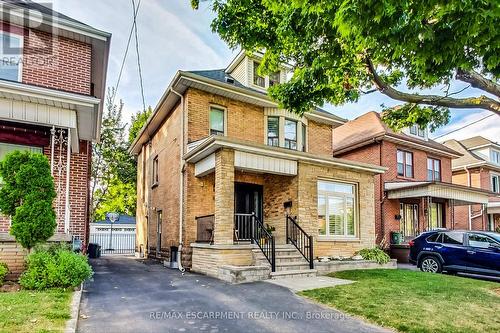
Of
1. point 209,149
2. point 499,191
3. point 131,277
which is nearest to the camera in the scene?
point 131,277

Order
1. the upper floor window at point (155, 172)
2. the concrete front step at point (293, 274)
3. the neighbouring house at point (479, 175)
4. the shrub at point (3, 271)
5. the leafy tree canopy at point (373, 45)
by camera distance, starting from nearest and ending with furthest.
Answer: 1. the leafy tree canopy at point (373, 45)
2. the shrub at point (3, 271)
3. the concrete front step at point (293, 274)
4. the upper floor window at point (155, 172)
5. the neighbouring house at point (479, 175)

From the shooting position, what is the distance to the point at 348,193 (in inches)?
576

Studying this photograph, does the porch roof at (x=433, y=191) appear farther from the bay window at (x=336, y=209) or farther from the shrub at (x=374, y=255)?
the shrub at (x=374, y=255)

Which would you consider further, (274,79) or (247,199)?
(274,79)

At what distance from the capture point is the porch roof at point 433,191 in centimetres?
1761

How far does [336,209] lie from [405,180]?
27.5 ft

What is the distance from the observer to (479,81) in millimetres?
8109

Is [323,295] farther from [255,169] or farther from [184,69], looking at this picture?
[184,69]

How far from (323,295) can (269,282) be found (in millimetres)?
2024

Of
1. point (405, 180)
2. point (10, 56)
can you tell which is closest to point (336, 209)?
point (405, 180)

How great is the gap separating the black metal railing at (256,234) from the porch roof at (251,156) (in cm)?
173

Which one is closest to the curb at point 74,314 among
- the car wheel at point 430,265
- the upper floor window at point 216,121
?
the upper floor window at point 216,121

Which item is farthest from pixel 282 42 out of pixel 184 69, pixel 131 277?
pixel 131 277

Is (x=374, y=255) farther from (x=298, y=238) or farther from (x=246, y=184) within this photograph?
(x=246, y=184)
